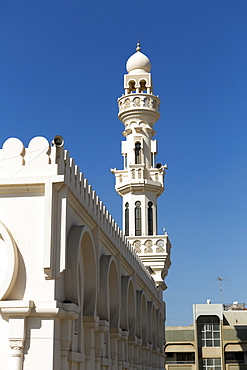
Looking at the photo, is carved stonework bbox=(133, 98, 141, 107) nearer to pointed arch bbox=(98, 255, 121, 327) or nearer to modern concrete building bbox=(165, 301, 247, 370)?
pointed arch bbox=(98, 255, 121, 327)

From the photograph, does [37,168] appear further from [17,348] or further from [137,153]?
[137,153]

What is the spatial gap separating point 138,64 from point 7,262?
28207mm

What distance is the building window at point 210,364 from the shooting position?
55.3m

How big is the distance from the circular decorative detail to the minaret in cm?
2223

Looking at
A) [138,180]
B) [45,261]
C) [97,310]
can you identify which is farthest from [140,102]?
[45,261]

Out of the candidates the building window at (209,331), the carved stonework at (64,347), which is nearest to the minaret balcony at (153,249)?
the carved stonework at (64,347)

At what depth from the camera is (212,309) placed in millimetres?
56875

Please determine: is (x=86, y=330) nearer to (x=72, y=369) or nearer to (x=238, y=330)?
(x=72, y=369)

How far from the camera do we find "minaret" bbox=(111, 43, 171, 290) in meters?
36.3

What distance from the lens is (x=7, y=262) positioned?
547 inches

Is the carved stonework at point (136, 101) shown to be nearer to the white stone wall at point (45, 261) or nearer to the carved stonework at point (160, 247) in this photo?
the carved stonework at point (160, 247)

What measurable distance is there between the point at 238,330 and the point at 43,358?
46.3m

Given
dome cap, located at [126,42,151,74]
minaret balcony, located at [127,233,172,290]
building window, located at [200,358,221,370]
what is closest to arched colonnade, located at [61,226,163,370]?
minaret balcony, located at [127,233,172,290]

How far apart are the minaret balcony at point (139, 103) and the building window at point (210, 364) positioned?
2801cm
